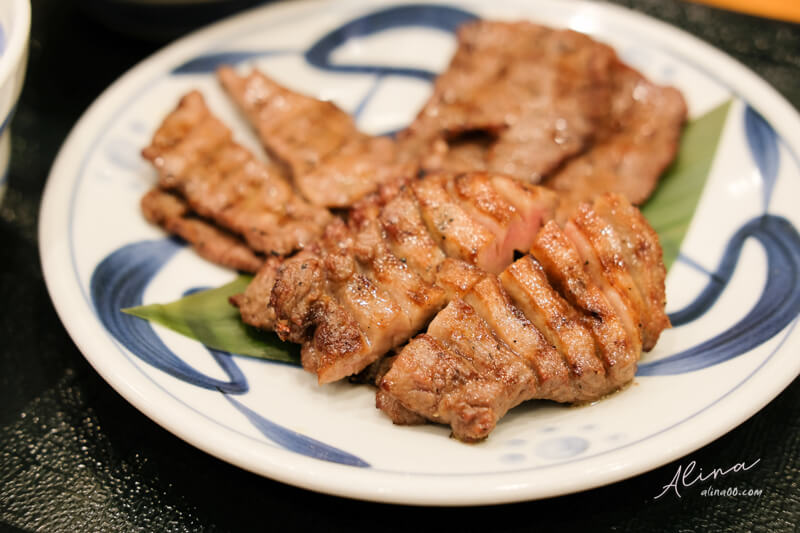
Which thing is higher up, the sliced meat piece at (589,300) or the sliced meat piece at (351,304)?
the sliced meat piece at (589,300)

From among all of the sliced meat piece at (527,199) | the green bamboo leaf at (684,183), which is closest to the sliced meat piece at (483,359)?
the sliced meat piece at (527,199)

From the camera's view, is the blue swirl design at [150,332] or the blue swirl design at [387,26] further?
the blue swirl design at [387,26]

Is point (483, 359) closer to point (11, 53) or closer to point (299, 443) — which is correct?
point (299, 443)

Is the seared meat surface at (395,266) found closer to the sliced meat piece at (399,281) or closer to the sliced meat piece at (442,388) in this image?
the sliced meat piece at (399,281)

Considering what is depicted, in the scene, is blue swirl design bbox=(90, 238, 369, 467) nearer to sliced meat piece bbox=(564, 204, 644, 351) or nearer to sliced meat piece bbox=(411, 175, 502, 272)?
sliced meat piece bbox=(411, 175, 502, 272)

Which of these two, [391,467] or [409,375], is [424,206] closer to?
[409,375]

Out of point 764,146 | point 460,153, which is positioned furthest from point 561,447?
point 764,146
